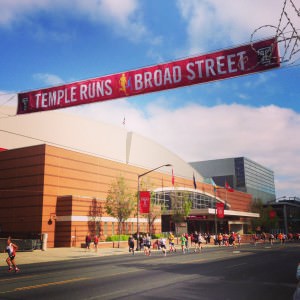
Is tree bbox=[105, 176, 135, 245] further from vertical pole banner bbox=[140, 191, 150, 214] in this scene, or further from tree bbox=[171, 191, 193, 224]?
tree bbox=[171, 191, 193, 224]

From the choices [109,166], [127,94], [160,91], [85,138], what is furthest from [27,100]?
[85,138]

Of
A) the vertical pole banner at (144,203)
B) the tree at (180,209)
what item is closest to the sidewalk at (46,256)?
the vertical pole banner at (144,203)

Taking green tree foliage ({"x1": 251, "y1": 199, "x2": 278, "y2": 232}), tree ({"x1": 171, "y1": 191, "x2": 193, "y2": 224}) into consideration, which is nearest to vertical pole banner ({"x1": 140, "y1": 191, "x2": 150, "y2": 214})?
tree ({"x1": 171, "y1": 191, "x2": 193, "y2": 224})

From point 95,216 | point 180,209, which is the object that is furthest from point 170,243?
point 180,209

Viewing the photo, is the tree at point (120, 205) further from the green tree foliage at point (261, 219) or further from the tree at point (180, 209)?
the green tree foliage at point (261, 219)

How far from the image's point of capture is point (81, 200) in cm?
Answer: 4538

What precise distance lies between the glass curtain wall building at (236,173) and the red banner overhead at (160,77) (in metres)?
155

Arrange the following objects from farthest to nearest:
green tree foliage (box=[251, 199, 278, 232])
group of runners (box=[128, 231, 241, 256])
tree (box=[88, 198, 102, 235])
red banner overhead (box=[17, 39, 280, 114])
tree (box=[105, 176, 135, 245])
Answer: green tree foliage (box=[251, 199, 278, 232])
tree (box=[105, 176, 135, 245])
tree (box=[88, 198, 102, 235])
group of runners (box=[128, 231, 241, 256])
red banner overhead (box=[17, 39, 280, 114])

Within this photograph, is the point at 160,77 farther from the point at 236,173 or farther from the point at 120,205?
the point at 236,173

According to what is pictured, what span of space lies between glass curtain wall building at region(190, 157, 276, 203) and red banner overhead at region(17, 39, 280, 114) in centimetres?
15466

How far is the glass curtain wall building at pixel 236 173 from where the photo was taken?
169 metres

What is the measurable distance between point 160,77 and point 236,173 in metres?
164

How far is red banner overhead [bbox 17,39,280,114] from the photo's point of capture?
10445 millimetres

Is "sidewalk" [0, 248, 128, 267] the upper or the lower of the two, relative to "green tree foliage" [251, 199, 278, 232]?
lower
